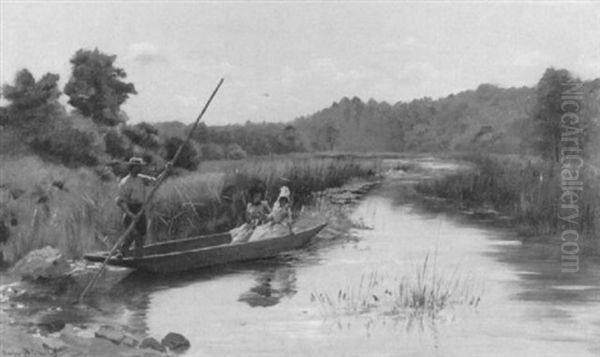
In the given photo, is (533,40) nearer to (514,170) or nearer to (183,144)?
(514,170)

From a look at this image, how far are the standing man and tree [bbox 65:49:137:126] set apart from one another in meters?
0.34

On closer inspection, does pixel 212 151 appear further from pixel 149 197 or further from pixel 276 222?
pixel 276 222

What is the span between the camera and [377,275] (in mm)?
4969

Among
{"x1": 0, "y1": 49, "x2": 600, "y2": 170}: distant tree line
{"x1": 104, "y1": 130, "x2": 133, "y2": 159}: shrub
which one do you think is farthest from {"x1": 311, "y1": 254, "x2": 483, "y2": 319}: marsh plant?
{"x1": 104, "y1": 130, "x2": 133, "y2": 159}: shrub

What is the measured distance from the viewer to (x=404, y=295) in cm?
489

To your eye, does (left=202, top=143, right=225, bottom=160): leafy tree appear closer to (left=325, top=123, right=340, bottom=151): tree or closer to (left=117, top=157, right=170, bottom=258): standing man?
(left=117, top=157, right=170, bottom=258): standing man

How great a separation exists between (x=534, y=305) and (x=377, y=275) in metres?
0.87

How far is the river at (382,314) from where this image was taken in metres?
4.47

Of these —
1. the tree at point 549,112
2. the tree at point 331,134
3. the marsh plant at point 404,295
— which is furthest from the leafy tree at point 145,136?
the tree at point 549,112

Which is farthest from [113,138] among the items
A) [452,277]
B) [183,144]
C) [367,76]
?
[452,277]

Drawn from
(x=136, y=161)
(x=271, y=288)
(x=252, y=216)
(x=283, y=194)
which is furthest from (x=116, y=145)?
(x=271, y=288)

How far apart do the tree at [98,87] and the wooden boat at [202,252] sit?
0.88 meters

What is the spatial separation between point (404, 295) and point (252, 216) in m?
1.51

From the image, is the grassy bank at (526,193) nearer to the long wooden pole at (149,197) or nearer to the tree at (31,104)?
the long wooden pole at (149,197)
